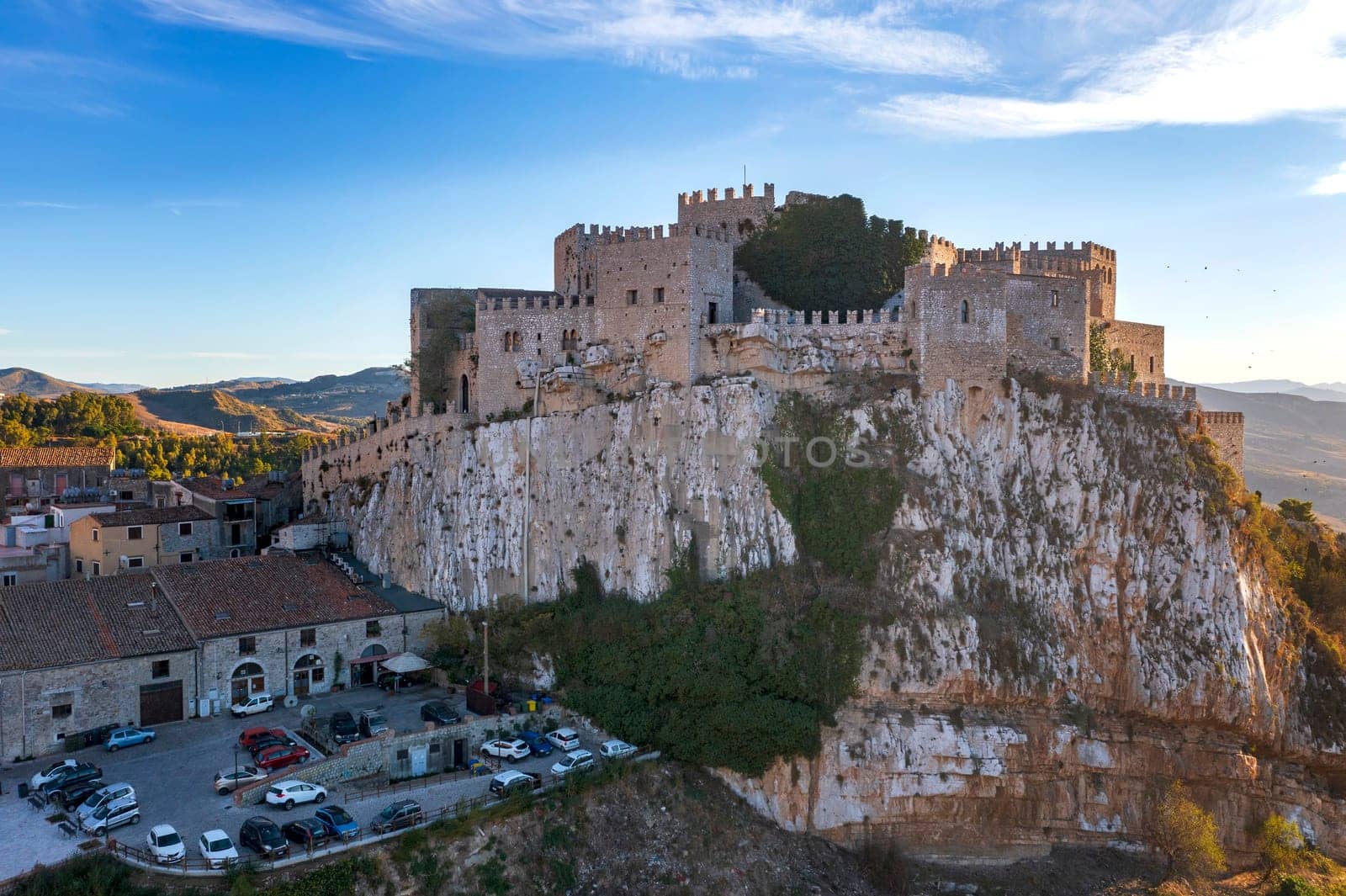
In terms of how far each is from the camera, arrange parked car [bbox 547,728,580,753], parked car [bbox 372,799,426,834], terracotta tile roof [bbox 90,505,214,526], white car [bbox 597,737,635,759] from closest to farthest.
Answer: parked car [bbox 372,799,426,834]
white car [bbox 597,737,635,759]
parked car [bbox 547,728,580,753]
terracotta tile roof [bbox 90,505,214,526]

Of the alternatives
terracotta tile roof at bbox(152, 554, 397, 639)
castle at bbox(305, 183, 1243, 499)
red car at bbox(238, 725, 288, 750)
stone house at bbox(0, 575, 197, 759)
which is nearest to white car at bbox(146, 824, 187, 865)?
red car at bbox(238, 725, 288, 750)

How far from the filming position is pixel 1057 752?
129ft

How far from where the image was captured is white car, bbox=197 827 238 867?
28.2 meters

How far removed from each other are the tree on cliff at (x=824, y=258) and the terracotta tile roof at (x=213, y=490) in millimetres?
33614

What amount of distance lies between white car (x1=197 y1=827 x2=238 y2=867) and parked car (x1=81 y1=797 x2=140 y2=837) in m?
3.22

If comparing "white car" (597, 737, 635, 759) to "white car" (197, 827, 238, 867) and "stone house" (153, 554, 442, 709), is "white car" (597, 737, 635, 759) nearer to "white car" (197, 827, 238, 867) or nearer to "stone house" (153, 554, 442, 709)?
"white car" (197, 827, 238, 867)

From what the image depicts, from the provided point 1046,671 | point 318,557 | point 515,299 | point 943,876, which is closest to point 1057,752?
point 1046,671

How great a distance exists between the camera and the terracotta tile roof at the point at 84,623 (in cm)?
3766

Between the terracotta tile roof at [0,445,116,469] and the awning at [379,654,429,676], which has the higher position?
the terracotta tile roof at [0,445,116,469]

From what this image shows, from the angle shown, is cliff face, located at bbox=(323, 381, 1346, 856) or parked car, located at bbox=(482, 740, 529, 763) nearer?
parked car, located at bbox=(482, 740, 529, 763)

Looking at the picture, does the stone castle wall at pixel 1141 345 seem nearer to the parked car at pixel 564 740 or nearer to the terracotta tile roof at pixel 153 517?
the parked car at pixel 564 740

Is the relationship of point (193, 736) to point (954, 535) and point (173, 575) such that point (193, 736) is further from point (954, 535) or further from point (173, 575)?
point (954, 535)

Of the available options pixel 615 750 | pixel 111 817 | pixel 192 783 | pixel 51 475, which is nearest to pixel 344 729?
pixel 192 783

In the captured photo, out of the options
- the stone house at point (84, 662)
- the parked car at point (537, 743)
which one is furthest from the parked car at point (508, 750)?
the stone house at point (84, 662)
